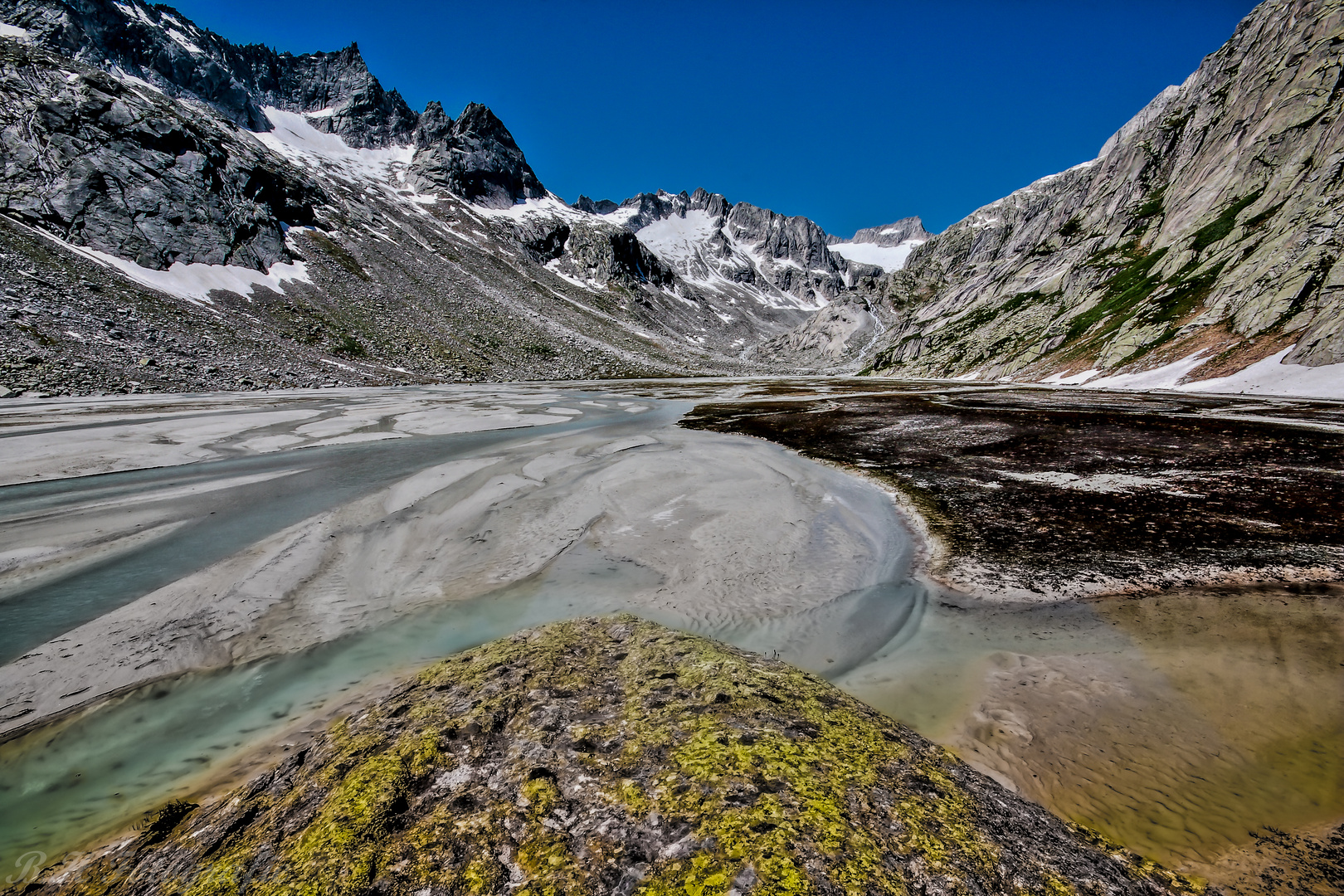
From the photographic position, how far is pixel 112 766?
5094mm

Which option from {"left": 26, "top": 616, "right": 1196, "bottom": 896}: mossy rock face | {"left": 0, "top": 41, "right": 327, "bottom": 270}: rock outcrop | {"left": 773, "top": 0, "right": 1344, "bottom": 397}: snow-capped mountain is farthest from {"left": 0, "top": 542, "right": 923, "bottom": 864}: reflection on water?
{"left": 0, "top": 41, "right": 327, "bottom": 270}: rock outcrop

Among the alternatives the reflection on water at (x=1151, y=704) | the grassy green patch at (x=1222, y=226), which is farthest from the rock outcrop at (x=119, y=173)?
the grassy green patch at (x=1222, y=226)

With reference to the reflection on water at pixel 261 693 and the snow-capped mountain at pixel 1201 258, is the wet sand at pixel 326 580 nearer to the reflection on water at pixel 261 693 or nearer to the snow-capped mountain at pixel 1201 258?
the reflection on water at pixel 261 693

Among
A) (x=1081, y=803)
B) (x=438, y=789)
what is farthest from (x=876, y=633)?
(x=438, y=789)

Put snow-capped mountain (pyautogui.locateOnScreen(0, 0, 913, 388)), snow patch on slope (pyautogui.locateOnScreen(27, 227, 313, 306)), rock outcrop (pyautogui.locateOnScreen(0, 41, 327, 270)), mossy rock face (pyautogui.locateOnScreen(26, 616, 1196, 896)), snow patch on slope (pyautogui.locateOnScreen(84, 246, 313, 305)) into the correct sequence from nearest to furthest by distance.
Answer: mossy rock face (pyautogui.locateOnScreen(26, 616, 1196, 896))
snow-capped mountain (pyautogui.locateOnScreen(0, 0, 913, 388))
snow patch on slope (pyautogui.locateOnScreen(27, 227, 313, 306))
rock outcrop (pyautogui.locateOnScreen(0, 41, 327, 270))
snow patch on slope (pyautogui.locateOnScreen(84, 246, 313, 305))

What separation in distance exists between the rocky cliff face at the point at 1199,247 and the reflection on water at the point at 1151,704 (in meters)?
50.6

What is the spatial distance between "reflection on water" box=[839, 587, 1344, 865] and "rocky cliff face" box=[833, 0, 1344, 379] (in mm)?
50628

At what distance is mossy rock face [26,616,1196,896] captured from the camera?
3.09 meters

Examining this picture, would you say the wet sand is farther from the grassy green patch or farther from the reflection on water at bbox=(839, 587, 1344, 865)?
the grassy green patch

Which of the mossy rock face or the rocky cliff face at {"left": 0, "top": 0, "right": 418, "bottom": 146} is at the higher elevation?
the rocky cliff face at {"left": 0, "top": 0, "right": 418, "bottom": 146}

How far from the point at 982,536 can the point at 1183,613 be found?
3427mm

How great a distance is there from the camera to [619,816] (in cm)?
355

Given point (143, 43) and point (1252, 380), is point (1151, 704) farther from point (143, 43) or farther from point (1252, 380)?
point (143, 43)

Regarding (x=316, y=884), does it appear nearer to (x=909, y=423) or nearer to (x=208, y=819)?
(x=208, y=819)
